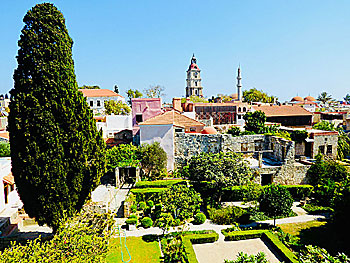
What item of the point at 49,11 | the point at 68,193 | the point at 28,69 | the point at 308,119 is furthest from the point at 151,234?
the point at 308,119

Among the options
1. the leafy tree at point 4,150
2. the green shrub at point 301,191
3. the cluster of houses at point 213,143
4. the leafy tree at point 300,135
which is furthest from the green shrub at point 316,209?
the leafy tree at point 4,150

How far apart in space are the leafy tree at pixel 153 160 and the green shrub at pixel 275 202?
37.3ft

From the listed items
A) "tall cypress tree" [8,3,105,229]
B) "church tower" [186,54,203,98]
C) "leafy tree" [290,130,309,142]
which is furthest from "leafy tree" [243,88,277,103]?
"tall cypress tree" [8,3,105,229]

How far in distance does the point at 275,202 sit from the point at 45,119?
1630 centimetres

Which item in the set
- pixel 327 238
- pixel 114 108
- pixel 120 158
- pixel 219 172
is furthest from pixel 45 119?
pixel 114 108

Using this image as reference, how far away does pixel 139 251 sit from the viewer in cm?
1515

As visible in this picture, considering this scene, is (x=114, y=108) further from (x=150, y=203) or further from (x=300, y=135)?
(x=300, y=135)

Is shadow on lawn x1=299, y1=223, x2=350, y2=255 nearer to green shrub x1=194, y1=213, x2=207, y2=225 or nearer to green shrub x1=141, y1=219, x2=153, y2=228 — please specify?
green shrub x1=194, y1=213, x2=207, y2=225

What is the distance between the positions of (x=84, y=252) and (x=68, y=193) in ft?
20.0

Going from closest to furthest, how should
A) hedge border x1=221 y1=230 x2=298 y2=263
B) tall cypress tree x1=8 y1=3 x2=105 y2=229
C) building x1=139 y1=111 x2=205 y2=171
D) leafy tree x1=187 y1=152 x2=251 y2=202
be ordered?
tall cypress tree x1=8 y1=3 x2=105 y2=229, hedge border x1=221 y1=230 x2=298 y2=263, leafy tree x1=187 y1=152 x2=251 y2=202, building x1=139 y1=111 x2=205 y2=171

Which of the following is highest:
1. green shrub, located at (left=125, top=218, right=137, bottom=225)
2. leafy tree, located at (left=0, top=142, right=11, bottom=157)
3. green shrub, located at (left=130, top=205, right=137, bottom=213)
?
leafy tree, located at (left=0, top=142, right=11, bottom=157)

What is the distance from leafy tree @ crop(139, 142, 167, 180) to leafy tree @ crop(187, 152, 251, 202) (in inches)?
184

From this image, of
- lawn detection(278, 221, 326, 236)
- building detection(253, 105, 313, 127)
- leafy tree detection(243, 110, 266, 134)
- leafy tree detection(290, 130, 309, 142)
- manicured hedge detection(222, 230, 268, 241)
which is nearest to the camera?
manicured hedge detection(222, 230, 268, 241)

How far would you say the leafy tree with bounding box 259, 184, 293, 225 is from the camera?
18.1m
